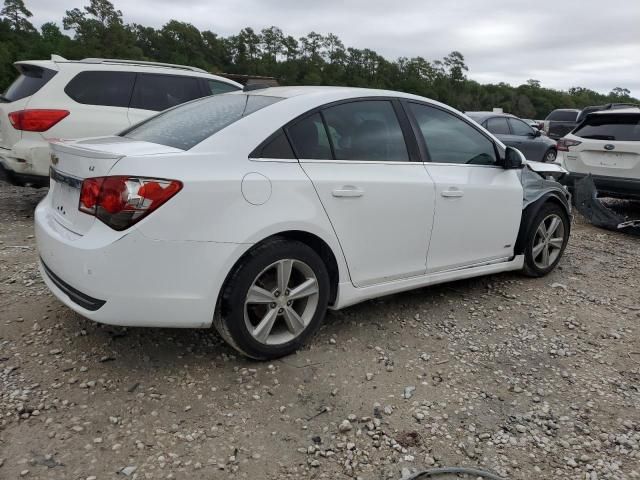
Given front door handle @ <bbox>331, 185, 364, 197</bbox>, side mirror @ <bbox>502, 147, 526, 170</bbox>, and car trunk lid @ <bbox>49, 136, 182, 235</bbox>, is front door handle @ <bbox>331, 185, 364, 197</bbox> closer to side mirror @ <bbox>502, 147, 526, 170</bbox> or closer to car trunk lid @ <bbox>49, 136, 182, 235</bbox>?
car trunk lid @ <bbox>49, 136, 182, 235</bbox>

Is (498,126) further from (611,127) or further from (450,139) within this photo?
(450,139)

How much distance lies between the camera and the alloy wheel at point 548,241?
4.50 meters

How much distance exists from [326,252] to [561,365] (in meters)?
1.58

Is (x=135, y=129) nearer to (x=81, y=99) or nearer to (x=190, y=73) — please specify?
(x=81, y=99)

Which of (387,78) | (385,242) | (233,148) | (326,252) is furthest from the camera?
(387,78)

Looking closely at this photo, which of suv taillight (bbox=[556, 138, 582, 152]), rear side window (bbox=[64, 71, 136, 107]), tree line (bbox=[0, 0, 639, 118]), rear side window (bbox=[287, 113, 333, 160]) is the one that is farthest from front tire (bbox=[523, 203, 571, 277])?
tree line (bbox=[0, 0, 639, 118])

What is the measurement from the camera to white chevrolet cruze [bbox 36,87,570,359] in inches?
96.3

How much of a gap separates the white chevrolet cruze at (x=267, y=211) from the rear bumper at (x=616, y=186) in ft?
11.5

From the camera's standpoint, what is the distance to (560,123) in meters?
19.6

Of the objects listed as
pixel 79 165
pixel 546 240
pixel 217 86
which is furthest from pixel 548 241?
pixel 217 86

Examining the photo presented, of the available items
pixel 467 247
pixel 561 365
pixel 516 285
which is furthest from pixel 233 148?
pixel 516 285

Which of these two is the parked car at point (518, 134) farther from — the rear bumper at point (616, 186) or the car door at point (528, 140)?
the rear bumper at point (616, 186)

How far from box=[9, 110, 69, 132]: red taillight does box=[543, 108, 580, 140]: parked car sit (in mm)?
17617

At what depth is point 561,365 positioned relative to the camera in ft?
10.3
